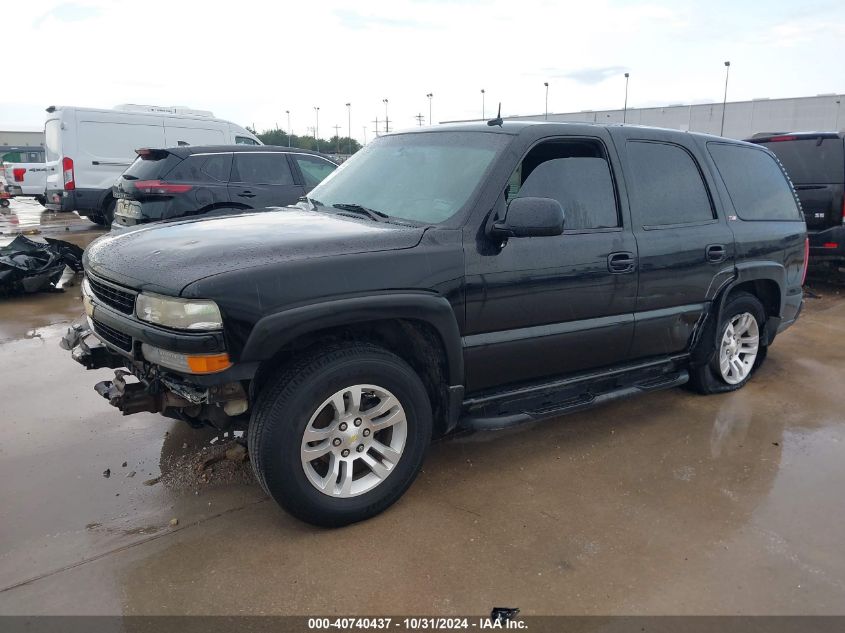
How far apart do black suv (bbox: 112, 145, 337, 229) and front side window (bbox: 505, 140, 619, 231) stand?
544cm

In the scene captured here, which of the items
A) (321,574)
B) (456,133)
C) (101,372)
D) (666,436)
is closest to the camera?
(321,574)

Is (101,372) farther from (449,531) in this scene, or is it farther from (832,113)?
(832,113)

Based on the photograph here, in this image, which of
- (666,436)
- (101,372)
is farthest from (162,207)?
(666,436)

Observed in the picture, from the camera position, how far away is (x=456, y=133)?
373cm

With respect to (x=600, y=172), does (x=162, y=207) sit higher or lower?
lower

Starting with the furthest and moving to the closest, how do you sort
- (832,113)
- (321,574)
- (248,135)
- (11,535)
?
(832,113) < (248,135) < (11,535) < (321,574)

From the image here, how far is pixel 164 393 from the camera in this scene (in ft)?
9.64

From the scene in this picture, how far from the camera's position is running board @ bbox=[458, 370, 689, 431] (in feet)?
10.9

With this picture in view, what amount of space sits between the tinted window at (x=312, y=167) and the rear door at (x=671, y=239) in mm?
5657

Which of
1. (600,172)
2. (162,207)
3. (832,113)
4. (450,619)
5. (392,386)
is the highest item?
(832,113)

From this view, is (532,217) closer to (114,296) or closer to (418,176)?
(418,176)

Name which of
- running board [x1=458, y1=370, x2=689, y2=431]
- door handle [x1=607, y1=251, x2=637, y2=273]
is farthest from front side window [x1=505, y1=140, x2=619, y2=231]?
running board [x1=458, y1=370, x2=689, y2=431]

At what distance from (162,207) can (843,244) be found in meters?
8.38

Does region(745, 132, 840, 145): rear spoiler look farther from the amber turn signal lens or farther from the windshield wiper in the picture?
the amber turn signal lens
